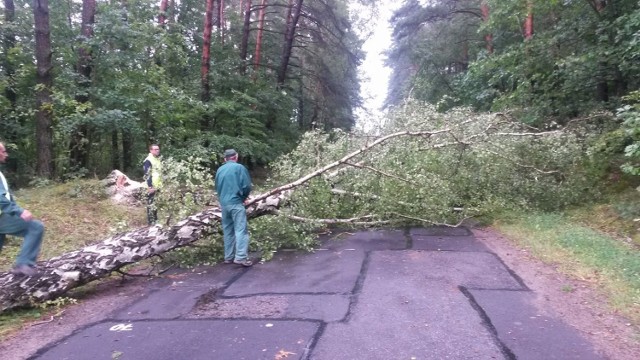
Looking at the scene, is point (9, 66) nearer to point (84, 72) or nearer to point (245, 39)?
point (84, 72)

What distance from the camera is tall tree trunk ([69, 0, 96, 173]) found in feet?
38.3

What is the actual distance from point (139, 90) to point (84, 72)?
5.31ft

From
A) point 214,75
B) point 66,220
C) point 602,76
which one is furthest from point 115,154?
point 602,76

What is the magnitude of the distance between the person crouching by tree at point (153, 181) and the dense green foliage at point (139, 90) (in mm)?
3391

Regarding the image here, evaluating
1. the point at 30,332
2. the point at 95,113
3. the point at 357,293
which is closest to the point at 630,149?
the point at 357,293

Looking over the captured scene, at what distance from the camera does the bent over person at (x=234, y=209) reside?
19.7ft

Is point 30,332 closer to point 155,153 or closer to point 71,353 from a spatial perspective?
point 71,353

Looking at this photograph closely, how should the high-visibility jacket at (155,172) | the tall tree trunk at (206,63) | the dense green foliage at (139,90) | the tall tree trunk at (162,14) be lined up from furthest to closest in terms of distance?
the tall tree trunk at (206,63)
the tall tree trunk at (162,14)
the dense green foliage at (139,90)
the high-visibility jacket at (155,172)

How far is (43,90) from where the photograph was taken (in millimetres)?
10805

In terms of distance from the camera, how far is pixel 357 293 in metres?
4.57

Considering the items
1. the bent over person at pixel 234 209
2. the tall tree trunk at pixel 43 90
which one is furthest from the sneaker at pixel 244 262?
the tall tree trunk at pixel 43 90

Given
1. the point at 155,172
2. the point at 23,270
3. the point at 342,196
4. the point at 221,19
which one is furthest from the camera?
the point at 221,19

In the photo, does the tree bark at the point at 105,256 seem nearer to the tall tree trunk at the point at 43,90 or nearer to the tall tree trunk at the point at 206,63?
the tall tree trunk at the point at 43,90

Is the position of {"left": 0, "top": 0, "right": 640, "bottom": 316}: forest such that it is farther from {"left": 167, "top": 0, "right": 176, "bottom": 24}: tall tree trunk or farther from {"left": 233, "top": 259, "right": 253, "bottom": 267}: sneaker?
{"left": 233, "top": 259, "right": 253, "bottom": 267}: sneaker
